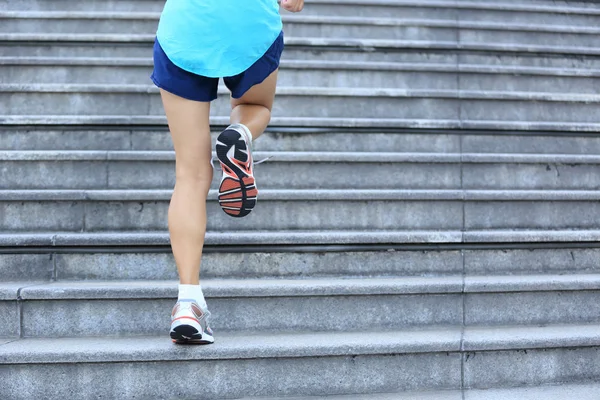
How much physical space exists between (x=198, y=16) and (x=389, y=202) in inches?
52.0

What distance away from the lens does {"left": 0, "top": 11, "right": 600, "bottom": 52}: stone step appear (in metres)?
4.45

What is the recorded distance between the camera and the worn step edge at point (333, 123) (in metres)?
3.48

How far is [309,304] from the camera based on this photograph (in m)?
2.63

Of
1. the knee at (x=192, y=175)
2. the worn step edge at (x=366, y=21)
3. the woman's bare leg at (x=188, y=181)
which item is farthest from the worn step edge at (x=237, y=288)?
the worn step edge at (x=366, y=21)

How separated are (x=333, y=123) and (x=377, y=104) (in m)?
0.42

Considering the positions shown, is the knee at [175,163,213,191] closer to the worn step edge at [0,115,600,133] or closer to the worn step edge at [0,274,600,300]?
the worn step edge at [0,274,600,300]

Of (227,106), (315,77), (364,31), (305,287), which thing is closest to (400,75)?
(315,77)

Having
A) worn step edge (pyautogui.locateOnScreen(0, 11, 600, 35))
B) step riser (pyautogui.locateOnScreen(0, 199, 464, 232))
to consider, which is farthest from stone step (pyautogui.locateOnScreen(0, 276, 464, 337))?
worn step edge (pyautogui.locateOnScreen(0, 11, 600, 35))

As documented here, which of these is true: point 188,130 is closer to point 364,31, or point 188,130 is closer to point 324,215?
point 324,215

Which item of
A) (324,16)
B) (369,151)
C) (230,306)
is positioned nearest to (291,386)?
(230,306)

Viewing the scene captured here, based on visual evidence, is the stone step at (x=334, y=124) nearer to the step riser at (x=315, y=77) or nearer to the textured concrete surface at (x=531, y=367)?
the step riser at (x=315, y=77)

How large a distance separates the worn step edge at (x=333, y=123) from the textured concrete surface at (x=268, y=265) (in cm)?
92

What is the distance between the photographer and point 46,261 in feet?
9.11

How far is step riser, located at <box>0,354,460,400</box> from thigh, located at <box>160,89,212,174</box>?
0.66 m
